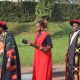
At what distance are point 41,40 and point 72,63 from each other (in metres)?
0.92

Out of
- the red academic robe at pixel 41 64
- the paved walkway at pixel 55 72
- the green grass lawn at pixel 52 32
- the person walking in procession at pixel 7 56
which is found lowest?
the green grass lawn at pixel 52 32

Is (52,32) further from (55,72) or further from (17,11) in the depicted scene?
(55,72)

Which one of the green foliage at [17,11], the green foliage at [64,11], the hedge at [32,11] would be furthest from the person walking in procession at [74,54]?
the green foliage at [64,11]

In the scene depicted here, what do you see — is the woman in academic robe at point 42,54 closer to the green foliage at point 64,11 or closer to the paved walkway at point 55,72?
the paved walkway at point 55,72

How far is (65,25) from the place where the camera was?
99.2 feet

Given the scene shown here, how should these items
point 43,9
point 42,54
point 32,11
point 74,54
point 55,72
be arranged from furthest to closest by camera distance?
point 32,11
point 43,9
point 55,72
point 42,54
point 74,54

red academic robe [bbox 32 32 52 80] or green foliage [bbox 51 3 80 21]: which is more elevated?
red academic robe [bbox 32 32 52 80]

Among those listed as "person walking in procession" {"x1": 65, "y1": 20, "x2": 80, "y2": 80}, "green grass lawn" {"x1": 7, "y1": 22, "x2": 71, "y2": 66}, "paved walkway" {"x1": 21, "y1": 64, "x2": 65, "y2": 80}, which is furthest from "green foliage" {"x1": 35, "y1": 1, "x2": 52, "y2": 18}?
"person walking in procession" {"x1": 65, "y1": 20, "x2": 80, "y2": 80}

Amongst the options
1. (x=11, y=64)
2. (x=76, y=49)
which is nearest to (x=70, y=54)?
(x=76, y=49)

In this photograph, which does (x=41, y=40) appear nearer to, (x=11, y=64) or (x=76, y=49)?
(x=76, y=49)

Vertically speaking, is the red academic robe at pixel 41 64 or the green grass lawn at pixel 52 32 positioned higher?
the red academic robe at pixel 41 64

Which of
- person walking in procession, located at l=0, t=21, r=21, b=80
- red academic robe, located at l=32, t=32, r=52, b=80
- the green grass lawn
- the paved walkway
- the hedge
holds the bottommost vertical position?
the green grass lawn

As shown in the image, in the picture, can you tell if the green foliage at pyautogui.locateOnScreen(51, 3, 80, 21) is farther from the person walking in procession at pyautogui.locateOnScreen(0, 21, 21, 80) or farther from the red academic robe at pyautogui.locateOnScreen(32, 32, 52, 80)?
the person walking in procession at pyautogui.locateOnScreen(0, 21, 21, 80)

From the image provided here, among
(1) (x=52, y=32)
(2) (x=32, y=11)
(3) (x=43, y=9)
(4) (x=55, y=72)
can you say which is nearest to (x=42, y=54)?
(4) (x=55, y=72)
